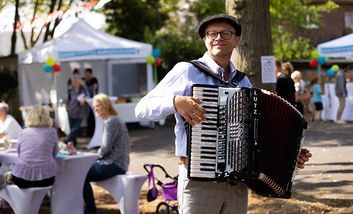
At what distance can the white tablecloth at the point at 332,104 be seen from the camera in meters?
17.3

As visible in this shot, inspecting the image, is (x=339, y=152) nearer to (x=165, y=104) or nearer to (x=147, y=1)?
(x=165, y=104)

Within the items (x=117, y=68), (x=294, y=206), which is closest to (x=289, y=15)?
(x=117, y=68)

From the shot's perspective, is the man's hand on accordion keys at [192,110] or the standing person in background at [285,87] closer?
the man's hand on accordion keys at [192,110]

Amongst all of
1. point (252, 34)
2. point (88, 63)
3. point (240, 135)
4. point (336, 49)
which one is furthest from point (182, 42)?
point (240, 135)

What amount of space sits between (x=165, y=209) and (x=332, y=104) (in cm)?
1211

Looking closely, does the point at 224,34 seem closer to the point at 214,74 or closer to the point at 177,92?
the point at 214,74

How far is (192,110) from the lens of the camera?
3336 mm

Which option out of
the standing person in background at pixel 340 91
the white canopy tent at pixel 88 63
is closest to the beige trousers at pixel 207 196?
the white canopy tent at pixel 88 63

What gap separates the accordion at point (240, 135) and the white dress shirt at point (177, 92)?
0.76 feet

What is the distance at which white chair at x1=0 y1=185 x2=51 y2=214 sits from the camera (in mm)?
6945

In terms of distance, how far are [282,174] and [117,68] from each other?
53.2 ft

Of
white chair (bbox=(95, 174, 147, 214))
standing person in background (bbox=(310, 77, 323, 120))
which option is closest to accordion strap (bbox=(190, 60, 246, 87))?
white chair (bbox=(95, 174, 147, 214))

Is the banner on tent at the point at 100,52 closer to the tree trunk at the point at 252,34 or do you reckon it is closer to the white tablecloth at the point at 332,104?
the white tablecloth at the point at 332,104

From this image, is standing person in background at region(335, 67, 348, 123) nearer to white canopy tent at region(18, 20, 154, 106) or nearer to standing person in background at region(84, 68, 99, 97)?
white canopy tent at region(18, 20, 154, 106)
